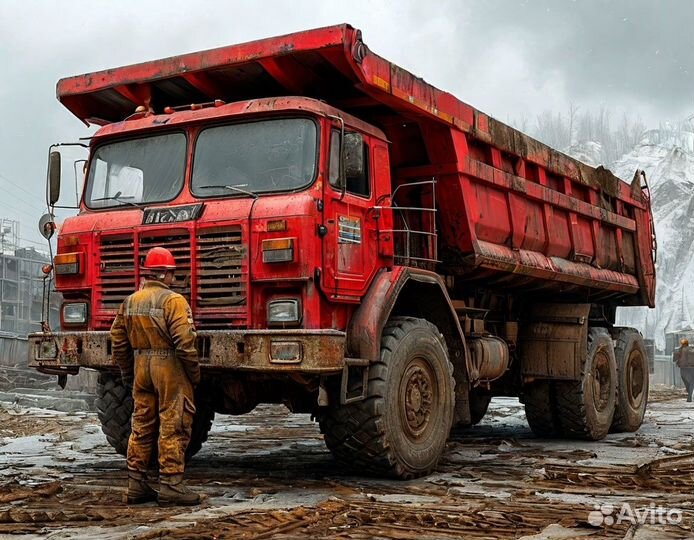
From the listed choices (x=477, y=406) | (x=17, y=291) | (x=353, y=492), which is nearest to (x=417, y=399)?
(x=353, y=492)

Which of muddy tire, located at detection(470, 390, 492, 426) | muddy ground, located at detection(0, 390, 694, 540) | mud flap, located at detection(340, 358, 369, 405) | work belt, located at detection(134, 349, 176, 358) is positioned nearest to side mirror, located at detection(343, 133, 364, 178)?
mud flap, located at detection(340, 358, 369, 405)

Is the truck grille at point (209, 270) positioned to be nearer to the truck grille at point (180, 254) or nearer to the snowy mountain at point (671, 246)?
the truck grille at point (180, 254)

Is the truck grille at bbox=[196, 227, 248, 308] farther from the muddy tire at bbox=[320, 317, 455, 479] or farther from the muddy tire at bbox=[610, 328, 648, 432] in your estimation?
the muddy tire at bbox=[610, 328, 648, 432]

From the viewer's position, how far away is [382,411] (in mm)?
6766

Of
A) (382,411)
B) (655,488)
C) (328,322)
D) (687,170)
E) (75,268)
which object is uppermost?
(687,170)

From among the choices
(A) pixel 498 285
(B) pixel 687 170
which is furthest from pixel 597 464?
(B) pixel 687 170

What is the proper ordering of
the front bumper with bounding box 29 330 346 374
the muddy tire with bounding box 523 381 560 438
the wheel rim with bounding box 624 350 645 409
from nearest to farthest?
the front bumper with bounding box 29 330 346 374, the muddy tire with bounding box 523 381 560 438, the wheel rim with bounding box 624 350 645 409

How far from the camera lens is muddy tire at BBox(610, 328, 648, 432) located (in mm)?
11914

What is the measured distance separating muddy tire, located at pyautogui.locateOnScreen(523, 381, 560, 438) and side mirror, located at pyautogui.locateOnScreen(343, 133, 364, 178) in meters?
5.10

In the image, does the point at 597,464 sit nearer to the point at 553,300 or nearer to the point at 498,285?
the point at 498,285

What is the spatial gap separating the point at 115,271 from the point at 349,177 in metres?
1.95

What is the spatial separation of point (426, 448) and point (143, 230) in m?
2.82

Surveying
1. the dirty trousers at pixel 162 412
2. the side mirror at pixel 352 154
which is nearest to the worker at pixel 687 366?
the side mirror at pixel 352 154

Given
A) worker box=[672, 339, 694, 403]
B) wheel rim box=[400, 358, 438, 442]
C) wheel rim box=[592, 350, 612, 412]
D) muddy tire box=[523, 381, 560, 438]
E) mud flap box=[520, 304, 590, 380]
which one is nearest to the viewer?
wheel rim box=[400, 358, 438, 442]
